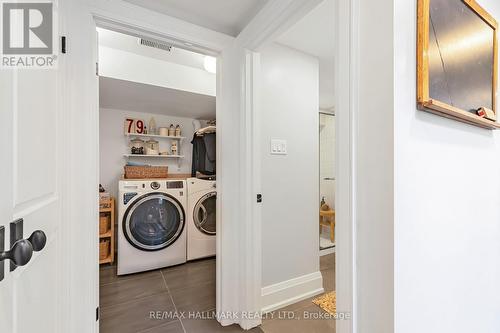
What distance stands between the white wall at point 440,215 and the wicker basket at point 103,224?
9.41ft

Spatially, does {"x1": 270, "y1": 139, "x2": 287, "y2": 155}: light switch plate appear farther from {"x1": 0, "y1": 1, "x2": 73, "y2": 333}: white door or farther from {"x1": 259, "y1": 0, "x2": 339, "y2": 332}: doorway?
{"x1": 0, "y1": 1, "x2": 73, "y2": 333}: white door

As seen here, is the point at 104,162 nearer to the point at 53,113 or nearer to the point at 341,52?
the point at 53,113

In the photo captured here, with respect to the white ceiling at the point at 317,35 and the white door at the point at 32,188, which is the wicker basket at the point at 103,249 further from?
the white ceiling at the point at 317,35

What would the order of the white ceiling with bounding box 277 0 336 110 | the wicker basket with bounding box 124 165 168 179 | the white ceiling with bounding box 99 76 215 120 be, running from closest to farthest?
the white ceiling with bounding box 277 0 336 110 < the white ceiling with bounding box 99 76 215 120 < the wicker basket with bounding box 124 165 168 179

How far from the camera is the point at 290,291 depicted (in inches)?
76.3

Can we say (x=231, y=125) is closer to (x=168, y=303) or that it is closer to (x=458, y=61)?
(x=458, y=61)

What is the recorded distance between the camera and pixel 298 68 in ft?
6.74

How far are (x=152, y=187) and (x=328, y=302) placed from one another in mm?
2166

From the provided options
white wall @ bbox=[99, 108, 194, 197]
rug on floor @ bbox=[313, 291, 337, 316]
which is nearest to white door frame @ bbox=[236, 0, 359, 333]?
rug on floor @ bbox=[313, 291, 337, 316]

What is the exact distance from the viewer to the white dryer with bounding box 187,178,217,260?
2795mm

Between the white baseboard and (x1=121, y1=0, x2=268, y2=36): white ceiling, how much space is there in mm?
2108

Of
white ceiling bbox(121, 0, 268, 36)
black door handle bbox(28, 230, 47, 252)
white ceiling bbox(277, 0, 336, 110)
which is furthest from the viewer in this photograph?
white ceiling bbox(277, 0, 336, 110)

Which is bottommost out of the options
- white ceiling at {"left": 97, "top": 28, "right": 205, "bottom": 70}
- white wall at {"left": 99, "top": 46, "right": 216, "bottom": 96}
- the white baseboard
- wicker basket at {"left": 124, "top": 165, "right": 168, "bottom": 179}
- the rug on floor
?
the rug on floor

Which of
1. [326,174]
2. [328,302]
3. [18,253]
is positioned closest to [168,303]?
[328,302]
